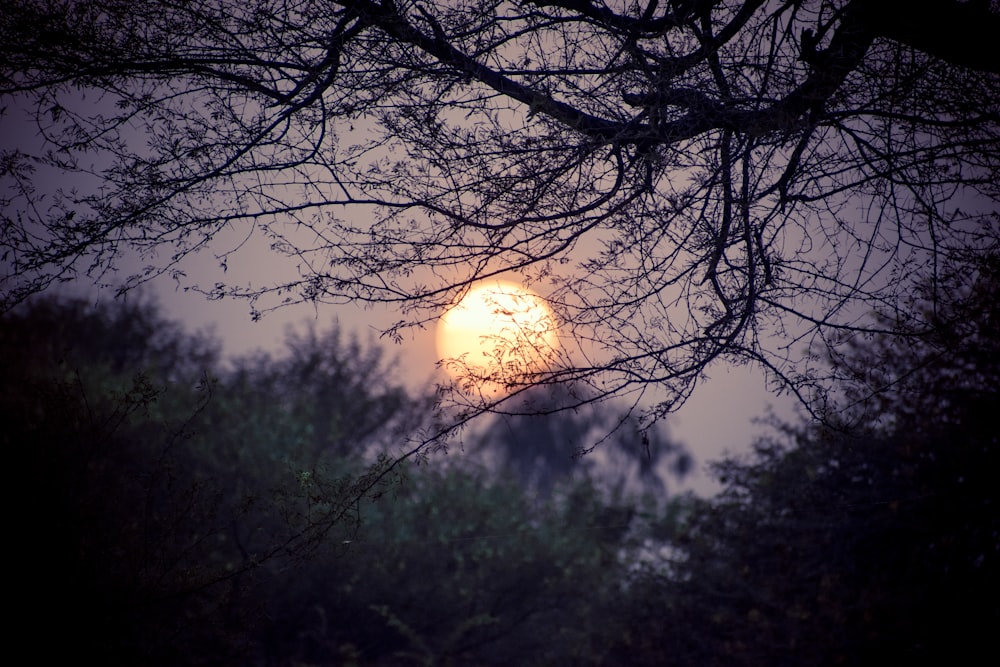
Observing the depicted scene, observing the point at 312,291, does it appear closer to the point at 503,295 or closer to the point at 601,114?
the point at 503,295

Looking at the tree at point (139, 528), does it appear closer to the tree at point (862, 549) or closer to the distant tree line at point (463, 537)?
the distant tree line at point (463, 537)

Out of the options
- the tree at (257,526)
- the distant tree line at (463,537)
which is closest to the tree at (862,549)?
the distant tree line at (463,537)

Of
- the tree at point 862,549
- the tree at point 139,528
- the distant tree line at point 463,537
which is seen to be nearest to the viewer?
the tree at point 139,528

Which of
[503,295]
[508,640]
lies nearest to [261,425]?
[508,640]

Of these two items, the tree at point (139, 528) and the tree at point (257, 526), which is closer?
the tree at point (139, 528)

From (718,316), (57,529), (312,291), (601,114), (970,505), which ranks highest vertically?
(970,505)

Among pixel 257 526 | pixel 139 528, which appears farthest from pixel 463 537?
pixel 139 528

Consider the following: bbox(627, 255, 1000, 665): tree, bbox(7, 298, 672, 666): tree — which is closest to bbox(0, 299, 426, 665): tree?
bbox(7, 298, 672, 666): tree

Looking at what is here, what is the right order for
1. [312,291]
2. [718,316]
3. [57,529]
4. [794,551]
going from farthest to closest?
[794,551] → [57,529] → [718,316] → [312,291]

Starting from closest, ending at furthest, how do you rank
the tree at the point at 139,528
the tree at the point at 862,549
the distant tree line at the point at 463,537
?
1. the tree at the point at 139,528
2. the distant tree line at the point at 463,537
3. the tree at the point at 862,549

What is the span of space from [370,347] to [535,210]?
50.3 feet

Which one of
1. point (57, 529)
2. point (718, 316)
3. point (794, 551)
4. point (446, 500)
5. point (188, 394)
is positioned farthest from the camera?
point (446, 500)

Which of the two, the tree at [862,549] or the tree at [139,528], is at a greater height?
the tree at [862,549]

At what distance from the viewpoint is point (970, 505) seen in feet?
24.5
